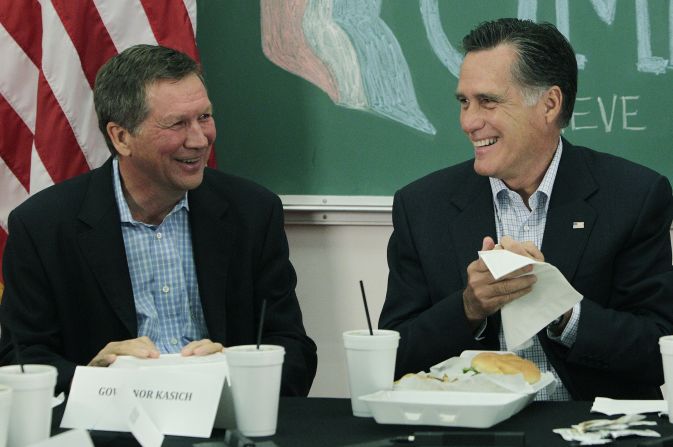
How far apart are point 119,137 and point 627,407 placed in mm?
1725

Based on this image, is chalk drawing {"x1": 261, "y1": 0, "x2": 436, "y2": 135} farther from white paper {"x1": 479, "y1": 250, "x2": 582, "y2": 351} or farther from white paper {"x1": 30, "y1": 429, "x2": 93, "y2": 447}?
white paper {"x1": 30, "y1": 429, "x2": 93, "y2": 447}

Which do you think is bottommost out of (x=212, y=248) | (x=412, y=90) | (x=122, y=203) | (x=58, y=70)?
(x=212, y=248)

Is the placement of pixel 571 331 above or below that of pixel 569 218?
below

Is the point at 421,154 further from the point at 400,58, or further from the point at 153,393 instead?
the point at 153,393

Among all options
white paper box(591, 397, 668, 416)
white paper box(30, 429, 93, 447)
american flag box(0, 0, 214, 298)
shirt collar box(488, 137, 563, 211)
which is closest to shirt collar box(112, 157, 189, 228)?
american flag box(0, 0, 214, 298)

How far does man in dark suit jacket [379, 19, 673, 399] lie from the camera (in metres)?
2.78

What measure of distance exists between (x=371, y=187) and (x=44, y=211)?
1253 mm

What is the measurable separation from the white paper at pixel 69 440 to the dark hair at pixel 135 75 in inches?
57.5

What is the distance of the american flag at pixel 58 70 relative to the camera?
3648mm

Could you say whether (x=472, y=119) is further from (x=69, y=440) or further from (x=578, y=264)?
(x=69, y=440)

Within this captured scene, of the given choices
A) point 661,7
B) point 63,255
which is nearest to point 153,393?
point 63,255

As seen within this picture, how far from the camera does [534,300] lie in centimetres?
251

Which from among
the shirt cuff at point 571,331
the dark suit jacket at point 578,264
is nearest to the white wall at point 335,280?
the dark suit jacket at point 578,264

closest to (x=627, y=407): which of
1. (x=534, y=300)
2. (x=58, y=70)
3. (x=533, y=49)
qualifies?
(x=534, y=300)
